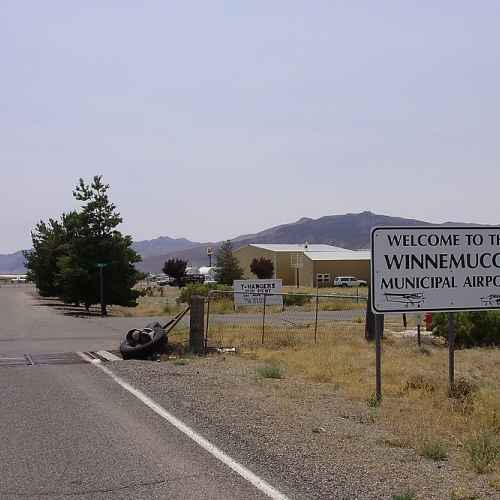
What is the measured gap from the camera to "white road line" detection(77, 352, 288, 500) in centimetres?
667

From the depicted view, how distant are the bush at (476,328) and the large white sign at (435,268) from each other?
433 inches

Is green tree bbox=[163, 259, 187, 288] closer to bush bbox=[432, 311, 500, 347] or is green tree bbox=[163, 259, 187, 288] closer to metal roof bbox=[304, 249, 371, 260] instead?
metal roof bbox=[304, 249, 371, 260]

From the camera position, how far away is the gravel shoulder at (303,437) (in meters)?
6.86

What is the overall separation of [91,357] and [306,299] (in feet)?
110

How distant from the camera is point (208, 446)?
329 inches

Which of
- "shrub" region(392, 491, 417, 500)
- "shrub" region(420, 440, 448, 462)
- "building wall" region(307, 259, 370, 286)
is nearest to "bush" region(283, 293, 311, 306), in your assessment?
"shrub" region(420, 440, 448, 462)

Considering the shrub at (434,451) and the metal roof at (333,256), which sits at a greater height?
the metal roof at (333,256)

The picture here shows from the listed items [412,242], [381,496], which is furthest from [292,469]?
[412,242]

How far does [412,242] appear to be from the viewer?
11984mm

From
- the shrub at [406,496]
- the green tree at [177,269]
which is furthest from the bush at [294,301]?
the green tree at [177,269]

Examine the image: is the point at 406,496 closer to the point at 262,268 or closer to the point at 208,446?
the point at 208,446

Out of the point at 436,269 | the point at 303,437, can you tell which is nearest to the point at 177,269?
the point at 436,269

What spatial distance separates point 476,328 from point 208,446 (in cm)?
1661

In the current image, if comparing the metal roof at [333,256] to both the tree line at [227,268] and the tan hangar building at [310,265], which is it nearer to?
the tan hangar building at [310,265]
